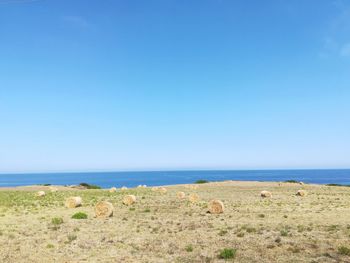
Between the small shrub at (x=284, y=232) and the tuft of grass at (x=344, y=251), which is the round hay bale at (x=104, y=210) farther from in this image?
the tuft of grass at (x=344, y=251)

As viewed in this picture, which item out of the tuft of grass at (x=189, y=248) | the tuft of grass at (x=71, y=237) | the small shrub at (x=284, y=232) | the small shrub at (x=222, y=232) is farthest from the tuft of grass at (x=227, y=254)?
the tuft of grass at (x=71, y=237)

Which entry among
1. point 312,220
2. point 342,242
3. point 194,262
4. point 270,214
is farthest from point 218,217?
point 194,262

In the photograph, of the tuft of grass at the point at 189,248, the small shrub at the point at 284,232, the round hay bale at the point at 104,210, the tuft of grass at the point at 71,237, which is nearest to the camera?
the tuft of grass at the point at 189,248

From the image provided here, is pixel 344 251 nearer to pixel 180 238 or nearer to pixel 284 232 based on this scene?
pixel 284 232

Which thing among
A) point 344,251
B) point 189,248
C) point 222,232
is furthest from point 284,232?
point 189,248

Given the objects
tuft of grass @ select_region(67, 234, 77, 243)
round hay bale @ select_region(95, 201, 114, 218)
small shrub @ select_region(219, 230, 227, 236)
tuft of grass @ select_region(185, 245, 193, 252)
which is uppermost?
round hay bale @ select_region(95, 201, 114, 218)

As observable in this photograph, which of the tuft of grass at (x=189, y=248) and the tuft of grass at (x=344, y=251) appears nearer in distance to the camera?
the tuft of grass at (x=344, y=251)

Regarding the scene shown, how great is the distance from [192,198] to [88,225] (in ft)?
65.5

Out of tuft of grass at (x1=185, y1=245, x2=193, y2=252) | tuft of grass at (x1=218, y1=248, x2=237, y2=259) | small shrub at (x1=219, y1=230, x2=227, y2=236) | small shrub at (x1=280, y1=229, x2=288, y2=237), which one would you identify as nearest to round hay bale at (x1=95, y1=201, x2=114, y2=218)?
small shrub at (x1=219, y1=230, x2=227, y2=236)

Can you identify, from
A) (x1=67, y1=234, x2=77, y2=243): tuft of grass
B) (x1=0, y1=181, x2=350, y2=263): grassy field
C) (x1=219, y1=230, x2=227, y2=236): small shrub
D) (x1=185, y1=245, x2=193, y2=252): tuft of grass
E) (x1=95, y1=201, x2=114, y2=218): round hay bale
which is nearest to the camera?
(x1=0, y1=181, x2=350, y2=263): grassy field

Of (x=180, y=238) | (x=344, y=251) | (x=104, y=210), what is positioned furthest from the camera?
(x=104, y=210)

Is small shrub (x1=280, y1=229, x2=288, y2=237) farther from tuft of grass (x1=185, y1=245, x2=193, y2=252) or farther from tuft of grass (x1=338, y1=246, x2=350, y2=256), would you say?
tuft of grass (x1=185, y1=245, x2=193, y2=252)

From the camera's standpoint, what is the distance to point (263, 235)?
22172 mm

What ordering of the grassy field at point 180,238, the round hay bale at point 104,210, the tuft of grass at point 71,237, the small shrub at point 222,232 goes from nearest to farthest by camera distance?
the grassy field at point 180,238 < the tuft of grass at point 71,237 < the small shrub at point 222,232 < the round hay bale at point 104,210
